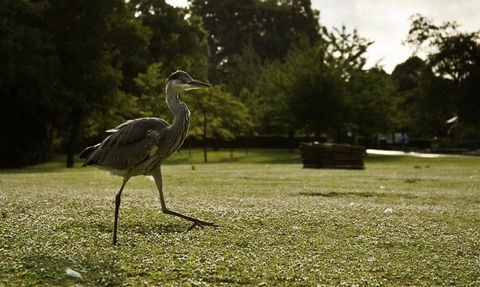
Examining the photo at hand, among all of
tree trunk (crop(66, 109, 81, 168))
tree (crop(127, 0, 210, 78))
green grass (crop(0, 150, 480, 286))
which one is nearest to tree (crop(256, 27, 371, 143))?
tree (crop(127, 0, 210, 78))

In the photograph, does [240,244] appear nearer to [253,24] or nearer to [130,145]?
[130,145]

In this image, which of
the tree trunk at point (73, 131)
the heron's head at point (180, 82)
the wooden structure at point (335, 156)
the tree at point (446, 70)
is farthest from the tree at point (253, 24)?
the heron's head at point (180, 82)

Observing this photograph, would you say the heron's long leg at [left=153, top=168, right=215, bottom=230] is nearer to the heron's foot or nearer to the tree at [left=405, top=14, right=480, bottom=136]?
the heron's foot

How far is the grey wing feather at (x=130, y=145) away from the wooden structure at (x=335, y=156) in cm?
2875

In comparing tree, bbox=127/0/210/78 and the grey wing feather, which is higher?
tree, bbox=127/0/210/78

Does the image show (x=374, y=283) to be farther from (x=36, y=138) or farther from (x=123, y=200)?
(x=36, y=138)

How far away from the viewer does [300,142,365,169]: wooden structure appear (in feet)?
125

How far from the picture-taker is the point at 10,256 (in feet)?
26.1

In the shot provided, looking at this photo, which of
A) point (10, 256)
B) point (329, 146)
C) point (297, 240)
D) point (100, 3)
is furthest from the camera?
point (100, 3)

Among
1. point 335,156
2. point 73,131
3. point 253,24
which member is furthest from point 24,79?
point 253,24

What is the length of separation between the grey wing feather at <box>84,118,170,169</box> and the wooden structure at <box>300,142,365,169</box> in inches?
1132

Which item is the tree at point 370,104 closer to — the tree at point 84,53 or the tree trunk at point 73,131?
A: the tree at point 84,53

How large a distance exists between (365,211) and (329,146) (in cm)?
2441

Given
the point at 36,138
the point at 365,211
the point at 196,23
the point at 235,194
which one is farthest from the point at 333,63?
the point at 365,211
